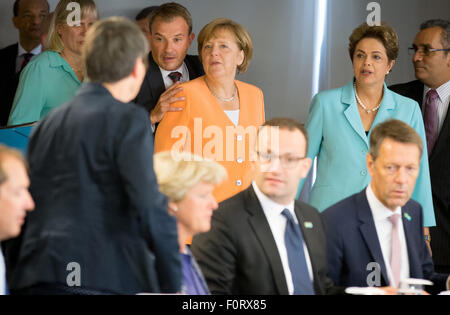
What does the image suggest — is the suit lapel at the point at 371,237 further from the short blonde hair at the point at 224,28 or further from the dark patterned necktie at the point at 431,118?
the dark patterned necktie at the point at 431,118

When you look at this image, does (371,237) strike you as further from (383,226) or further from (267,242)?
(267,242)

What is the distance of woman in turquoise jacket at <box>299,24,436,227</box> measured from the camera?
336 cm

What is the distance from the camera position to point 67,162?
2459 mm

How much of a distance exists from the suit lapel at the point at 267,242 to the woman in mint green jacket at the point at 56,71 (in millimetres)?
1020

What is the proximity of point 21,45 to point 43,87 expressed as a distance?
98 centimetres

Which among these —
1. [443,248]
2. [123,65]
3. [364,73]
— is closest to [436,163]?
[443,248]

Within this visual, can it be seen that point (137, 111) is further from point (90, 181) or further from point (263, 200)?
point (263, 200)

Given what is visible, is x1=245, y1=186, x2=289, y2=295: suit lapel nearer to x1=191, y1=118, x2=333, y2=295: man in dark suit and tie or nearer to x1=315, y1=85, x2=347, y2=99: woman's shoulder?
x1=191, y1=118, x2=333, y2=295: man in dark suit and tie

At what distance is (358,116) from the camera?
3.43 m

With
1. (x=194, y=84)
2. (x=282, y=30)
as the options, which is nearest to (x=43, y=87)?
(x=194, y=84)

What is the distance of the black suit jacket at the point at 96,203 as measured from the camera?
2418mm

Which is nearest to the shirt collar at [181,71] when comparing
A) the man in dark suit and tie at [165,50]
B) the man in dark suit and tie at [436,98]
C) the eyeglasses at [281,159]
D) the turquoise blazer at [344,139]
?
the man in dark suit and tie at [165,50]
